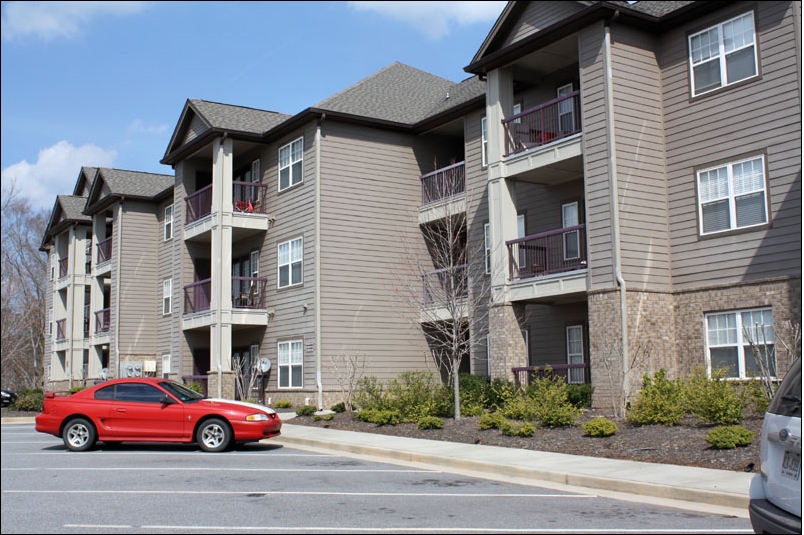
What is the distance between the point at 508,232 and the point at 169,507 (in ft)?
47.0

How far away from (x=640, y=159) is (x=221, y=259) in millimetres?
15581

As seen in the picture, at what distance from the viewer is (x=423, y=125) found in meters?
28.5

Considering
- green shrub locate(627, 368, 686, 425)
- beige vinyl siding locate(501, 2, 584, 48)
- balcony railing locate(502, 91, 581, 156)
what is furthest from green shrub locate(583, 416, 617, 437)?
beige vinyl siding locate(501, 2, 584, 48)

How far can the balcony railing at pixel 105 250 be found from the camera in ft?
140

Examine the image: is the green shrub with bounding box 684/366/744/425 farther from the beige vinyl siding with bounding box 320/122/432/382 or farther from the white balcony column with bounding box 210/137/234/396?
the white balcony column with bounding box 210/137/234/396

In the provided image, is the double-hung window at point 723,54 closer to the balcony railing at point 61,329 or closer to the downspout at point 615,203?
the downspout at point 615,203

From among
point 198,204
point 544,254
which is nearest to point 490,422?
point 544,254

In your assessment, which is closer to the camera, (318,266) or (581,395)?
(581,395)

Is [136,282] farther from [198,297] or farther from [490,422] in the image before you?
[490,422]

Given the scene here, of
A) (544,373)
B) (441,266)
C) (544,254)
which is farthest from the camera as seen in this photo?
(441,266)

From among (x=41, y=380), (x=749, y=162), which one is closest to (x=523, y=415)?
(x=749, y=162)

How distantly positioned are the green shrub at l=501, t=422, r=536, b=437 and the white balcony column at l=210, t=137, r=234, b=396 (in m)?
14.8

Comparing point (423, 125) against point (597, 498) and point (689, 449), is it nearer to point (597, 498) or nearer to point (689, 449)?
point (689, 449)

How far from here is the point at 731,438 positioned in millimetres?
12672
